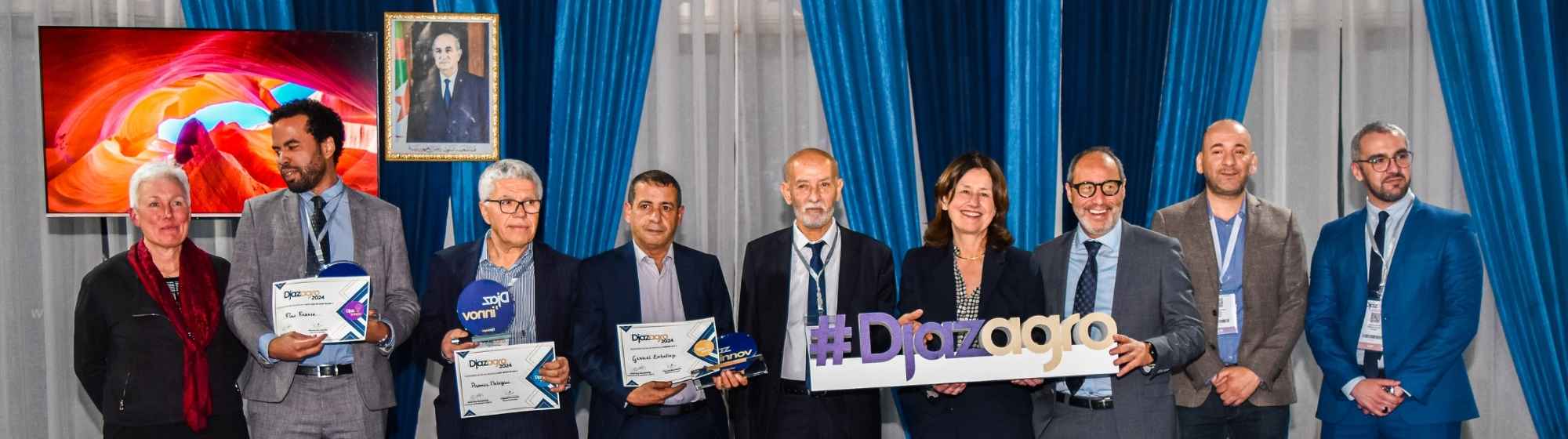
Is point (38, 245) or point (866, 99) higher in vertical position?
point (866, 99)

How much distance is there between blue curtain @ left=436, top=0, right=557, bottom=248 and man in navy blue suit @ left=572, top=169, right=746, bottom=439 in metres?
1.42

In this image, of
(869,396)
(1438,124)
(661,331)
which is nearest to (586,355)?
(661,331)

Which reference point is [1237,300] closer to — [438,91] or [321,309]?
[321,309]

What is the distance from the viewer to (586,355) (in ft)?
10.8

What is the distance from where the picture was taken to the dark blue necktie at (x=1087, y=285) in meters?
3.10

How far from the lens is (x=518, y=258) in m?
3.35

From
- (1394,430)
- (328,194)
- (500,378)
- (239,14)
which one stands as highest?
(239,14)

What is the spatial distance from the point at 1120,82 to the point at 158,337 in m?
3.71

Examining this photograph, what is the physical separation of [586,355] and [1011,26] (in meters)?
2.42

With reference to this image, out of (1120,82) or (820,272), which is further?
(1120,82)

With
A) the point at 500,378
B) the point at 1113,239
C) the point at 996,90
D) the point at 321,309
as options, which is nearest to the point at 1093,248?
the point at 1113,239

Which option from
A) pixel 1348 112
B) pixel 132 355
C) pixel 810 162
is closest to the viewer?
pixel 132 355

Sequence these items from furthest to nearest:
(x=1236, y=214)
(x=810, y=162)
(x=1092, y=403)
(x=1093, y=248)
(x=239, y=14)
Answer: (x=239, y=14) < (x=1236, y=214) < (x=810, y=162) < (x=1093, y=248) < (x=1092, y=403)

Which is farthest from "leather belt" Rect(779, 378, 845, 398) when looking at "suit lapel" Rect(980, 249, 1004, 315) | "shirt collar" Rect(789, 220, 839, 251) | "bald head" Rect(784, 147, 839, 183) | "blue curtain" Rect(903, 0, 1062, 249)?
"blue curtain" Rect(903, 0, 1062, 249)
